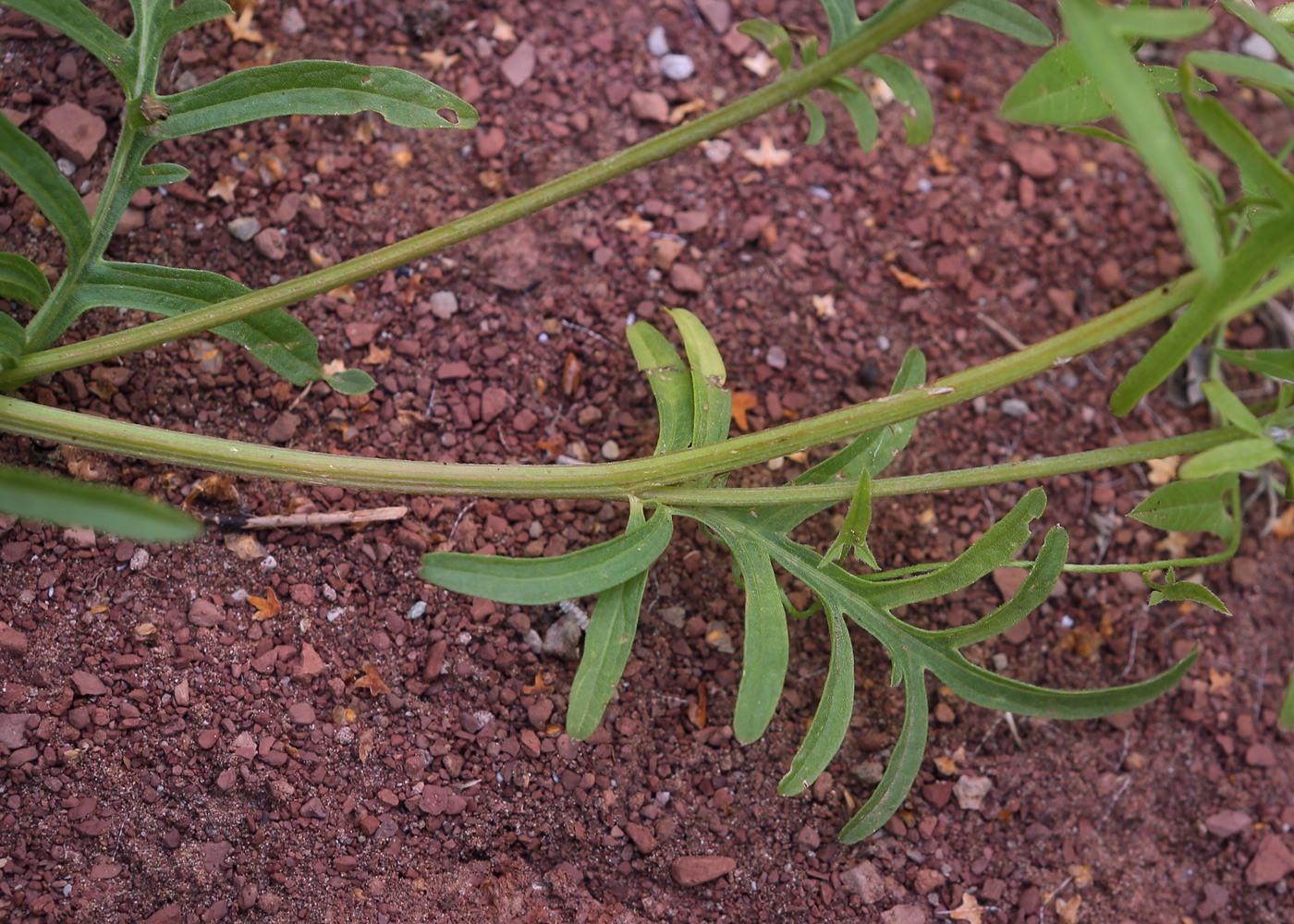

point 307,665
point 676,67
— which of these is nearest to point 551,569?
point 307,665

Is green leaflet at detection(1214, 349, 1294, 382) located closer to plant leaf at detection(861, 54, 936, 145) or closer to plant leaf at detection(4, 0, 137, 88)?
plant leaf at detection(861, 54, 936, 145)

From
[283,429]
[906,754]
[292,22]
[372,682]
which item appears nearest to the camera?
[906,754]

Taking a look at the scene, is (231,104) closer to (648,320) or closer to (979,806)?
(648,320)

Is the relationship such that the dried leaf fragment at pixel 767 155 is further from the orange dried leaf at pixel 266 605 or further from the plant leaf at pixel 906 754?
the orange dried leaf at pixel 266 605

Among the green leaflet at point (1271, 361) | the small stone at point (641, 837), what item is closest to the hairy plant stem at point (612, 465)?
the green leaflet at point (1271, 361)

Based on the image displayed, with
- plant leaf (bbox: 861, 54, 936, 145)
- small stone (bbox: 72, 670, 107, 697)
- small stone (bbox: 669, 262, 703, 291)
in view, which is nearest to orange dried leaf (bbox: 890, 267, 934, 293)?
small stone (bbox: 669, 262, 703, 291)

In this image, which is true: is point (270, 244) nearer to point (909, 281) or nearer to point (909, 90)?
point (909, 90)
